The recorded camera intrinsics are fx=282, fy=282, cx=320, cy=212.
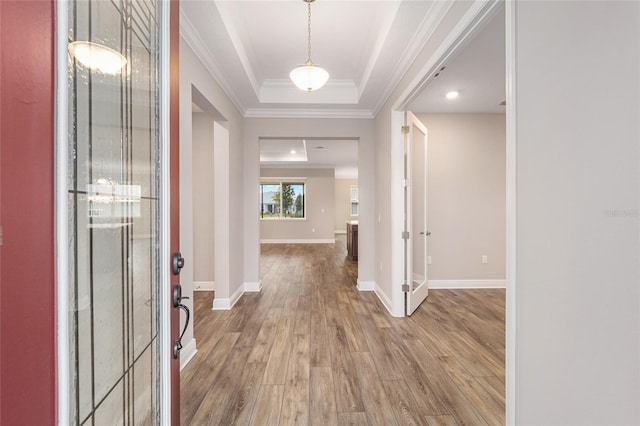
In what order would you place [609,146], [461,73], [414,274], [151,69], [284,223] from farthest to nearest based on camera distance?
[284,223]
[414,274]
[461,73]
[151,69]
[609,146]

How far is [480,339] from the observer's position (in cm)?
271

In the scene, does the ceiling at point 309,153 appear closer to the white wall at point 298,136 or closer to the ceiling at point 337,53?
the white wall at point 298,136

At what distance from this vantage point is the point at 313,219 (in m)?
10.0

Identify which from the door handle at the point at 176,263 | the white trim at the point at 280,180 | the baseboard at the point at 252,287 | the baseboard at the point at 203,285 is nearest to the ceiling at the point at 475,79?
the door handle at the point at 176,263

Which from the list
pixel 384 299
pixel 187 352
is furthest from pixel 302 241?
pixel 187 352

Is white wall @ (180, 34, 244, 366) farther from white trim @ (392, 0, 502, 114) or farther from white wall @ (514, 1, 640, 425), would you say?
white wall @ (514, 1, 640, 425)

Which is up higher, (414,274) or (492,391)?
(414,274)

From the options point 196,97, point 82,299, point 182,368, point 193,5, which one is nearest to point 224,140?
point 196,97

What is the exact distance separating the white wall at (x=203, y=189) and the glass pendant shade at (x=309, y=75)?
209 centimetres

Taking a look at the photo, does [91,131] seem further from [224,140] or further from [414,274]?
[414,274]

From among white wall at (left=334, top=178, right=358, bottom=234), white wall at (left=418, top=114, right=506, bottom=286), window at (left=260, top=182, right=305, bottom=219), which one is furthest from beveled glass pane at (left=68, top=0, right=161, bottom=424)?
white wall at (left=334, top=178, right=358, bottom=234)

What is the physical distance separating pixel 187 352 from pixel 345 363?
1271 mm

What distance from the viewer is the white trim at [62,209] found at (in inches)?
21.7

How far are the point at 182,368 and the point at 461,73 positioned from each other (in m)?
3.85
